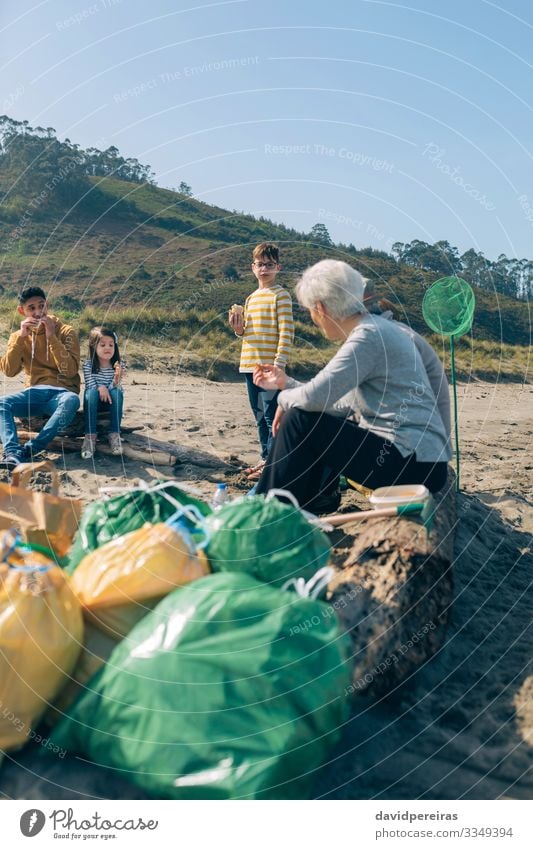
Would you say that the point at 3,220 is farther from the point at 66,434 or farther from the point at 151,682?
the point at 151,682

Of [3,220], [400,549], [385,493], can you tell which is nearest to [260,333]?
[385,493]

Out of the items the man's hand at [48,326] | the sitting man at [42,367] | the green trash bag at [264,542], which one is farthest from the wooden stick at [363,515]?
the man's hand at [48,326]

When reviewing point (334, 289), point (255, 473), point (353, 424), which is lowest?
point (255, 473)

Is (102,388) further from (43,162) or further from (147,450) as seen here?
(43,162)

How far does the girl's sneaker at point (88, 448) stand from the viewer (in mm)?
5578

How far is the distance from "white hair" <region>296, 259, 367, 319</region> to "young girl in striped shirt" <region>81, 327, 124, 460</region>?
2314 mm

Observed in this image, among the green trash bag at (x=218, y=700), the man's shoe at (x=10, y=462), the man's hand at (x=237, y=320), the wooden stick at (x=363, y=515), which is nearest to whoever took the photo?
the green trash bag at (x=218, y=700)

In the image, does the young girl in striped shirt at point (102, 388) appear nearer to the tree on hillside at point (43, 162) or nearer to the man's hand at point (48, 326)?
the man's hand at point (48, 326)

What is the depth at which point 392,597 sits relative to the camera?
291 cm

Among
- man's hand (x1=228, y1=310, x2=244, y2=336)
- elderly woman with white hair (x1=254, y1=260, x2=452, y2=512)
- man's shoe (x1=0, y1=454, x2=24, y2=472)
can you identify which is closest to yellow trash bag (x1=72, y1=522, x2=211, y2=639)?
elderly woman with white hair (x1=254, y1=260, x2=452, y2=512)

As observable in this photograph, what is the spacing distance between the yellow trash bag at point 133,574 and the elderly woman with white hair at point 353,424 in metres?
1.23

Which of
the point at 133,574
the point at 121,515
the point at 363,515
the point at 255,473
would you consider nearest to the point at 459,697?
the point at 363,515

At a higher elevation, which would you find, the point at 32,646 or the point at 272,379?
the point at 272,379

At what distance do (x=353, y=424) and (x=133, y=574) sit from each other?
1709mm
